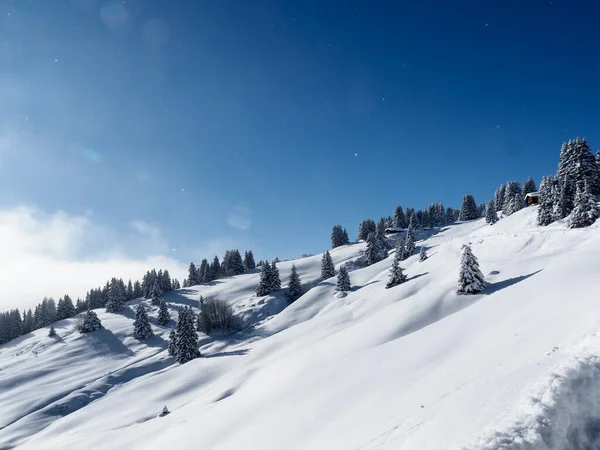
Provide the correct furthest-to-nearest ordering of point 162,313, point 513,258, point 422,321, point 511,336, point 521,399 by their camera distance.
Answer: point 162,313, point 513,258, point 422,321, point 511,336, point 521,399

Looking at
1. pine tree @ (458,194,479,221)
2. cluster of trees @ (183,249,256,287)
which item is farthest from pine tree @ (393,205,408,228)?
cluster of trees @ (183,249,256,287)

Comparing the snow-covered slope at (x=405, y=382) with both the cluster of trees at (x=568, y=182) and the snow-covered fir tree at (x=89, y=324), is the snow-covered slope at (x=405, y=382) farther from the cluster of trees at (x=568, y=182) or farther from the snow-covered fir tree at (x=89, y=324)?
the snow-covered fir tree at (x=89, y=324)

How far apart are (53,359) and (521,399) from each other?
246 ft

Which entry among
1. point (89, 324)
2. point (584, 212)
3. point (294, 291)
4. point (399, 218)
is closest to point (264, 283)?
point (294, 291)

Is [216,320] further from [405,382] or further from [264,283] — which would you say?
Result: [405,382]

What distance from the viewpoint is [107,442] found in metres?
21.0

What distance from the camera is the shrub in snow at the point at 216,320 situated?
61.5m

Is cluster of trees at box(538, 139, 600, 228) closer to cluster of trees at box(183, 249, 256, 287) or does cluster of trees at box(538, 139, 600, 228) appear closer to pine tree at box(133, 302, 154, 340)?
pine tree at box(133, 302, 154, 340)

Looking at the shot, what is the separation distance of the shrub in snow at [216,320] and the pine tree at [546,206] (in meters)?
53.7

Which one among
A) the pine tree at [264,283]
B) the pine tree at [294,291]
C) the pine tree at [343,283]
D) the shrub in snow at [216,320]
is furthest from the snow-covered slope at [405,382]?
the pine tree at [264,283]

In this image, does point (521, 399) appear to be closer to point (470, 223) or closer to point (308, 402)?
point (308, 402)

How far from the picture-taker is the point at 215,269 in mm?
111312

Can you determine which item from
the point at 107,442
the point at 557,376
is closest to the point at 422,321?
the point at 557,376

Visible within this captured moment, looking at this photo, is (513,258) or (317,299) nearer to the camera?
(513,258)
